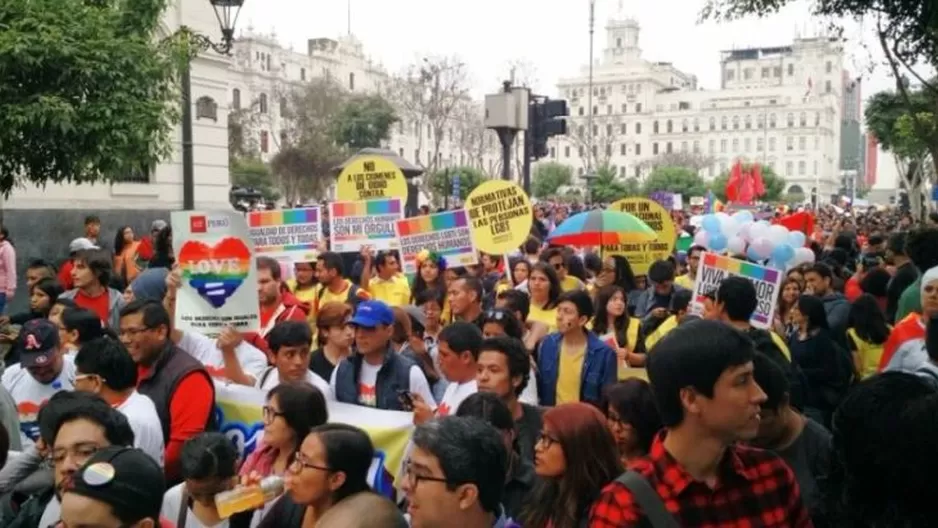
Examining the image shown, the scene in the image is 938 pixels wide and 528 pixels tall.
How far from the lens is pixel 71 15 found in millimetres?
10289

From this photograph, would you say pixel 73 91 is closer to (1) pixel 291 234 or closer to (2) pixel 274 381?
(1) pixel 291 234

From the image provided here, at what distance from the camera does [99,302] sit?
793 centimetres

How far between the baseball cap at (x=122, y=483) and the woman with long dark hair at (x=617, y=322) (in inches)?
180

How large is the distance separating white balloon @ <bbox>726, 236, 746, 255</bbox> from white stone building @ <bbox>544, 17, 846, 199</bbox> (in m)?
114

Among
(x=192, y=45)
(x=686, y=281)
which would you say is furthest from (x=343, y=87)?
(x=686, y=281)

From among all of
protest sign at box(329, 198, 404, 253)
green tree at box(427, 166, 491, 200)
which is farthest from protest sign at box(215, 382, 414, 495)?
green tree at box(427, 166, 491, 200)

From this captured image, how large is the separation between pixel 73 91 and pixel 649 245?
19.4 feet

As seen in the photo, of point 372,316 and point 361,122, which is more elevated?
point 361,122

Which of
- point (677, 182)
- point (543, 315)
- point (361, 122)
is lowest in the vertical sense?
point (543, 315)

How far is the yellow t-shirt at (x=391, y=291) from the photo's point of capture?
902cm

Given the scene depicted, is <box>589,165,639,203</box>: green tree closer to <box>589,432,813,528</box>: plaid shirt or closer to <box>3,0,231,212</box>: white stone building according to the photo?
<box>3,0,231,212</box>: white stone building

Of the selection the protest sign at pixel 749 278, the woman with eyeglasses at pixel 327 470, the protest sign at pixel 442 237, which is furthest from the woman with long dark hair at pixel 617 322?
the woman with eyeglasses at pixel 327 470

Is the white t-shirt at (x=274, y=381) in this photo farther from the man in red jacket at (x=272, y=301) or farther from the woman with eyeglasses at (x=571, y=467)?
the woman with eyeglasses at (x=571, y=467)

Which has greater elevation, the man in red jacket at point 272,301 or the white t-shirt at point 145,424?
the man in red jacket at point 272,301
